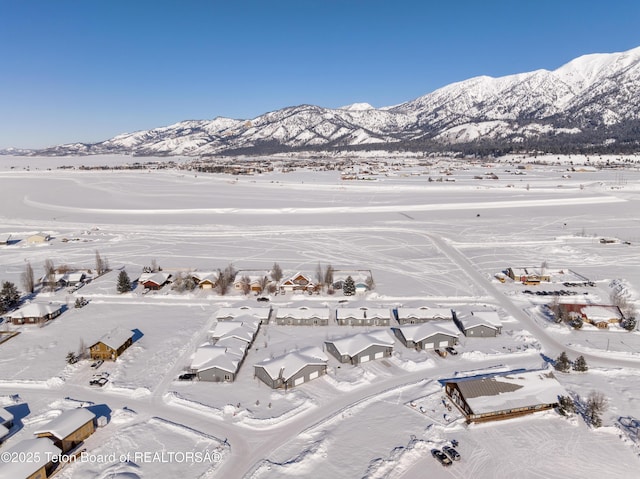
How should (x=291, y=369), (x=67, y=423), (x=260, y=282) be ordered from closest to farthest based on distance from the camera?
(x=67, y=423) → (x=291, y=369) → (x=260, y=282)

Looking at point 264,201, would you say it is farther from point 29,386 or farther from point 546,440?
point 546,440

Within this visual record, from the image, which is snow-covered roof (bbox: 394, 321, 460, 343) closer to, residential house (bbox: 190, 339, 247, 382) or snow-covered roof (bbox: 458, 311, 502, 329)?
snow-covered roof (bbox: 458, 311, 502, 329)

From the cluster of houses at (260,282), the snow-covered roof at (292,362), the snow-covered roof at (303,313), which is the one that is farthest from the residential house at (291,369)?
the cluster of houses at (260,282)

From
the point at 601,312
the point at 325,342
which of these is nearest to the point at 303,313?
the point at 325,342

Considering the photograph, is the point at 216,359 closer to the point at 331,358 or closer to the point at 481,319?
the point at 331,358

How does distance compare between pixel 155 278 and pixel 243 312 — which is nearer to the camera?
pixel 243 312

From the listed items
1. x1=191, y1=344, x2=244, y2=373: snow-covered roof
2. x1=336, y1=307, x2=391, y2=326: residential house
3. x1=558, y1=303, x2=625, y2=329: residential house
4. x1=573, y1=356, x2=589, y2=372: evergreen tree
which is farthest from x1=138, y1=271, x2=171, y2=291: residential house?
x1=558, y1=303, x2=625, y2=329: residential house

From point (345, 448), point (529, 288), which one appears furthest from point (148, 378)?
point (529, 288)
